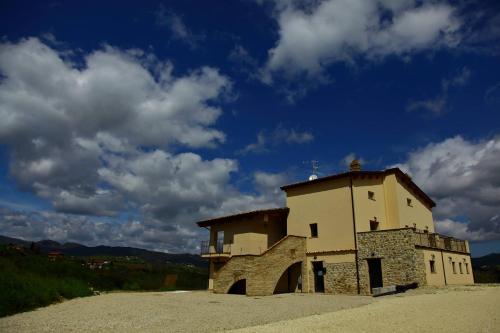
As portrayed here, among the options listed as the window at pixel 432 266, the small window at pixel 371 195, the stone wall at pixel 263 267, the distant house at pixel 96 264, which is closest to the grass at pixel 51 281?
the distant house at pixel 96 264

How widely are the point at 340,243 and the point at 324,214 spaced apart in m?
2.12

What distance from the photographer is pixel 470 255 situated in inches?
1149

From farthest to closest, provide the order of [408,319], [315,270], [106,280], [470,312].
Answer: [106,280] < [315,270] < [470,312] < [408,319]

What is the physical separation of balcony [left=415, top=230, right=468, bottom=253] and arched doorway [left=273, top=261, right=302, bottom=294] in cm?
741

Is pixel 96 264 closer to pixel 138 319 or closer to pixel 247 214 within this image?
pixel 247 214

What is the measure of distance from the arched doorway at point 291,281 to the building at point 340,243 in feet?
0.21

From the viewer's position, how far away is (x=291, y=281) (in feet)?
79.8

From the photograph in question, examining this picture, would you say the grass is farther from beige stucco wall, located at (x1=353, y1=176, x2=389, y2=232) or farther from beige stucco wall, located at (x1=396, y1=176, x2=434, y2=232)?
beige stucco wall, located at (x1=396, y1=176, x2=434, y2=232)

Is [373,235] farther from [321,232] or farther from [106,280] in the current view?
[106,280]

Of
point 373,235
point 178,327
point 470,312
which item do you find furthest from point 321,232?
point 178,327

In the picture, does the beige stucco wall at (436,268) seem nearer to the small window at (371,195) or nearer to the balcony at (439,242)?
the balcony at (439,242)

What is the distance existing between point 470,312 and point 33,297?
15967 millimetres

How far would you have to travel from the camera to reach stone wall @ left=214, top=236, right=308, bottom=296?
20547 millimetres

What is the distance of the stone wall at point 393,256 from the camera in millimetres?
19281
